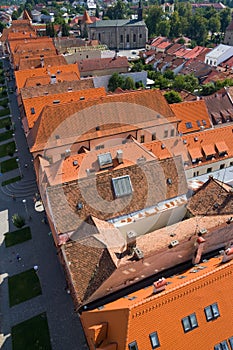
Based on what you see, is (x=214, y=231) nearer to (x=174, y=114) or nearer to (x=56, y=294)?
(x=56, y=294)

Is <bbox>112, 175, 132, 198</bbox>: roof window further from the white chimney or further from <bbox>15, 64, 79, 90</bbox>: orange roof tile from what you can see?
<bbox>15, 64, 79, 90</bbox>: orange roof tile

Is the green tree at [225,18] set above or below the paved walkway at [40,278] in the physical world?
above

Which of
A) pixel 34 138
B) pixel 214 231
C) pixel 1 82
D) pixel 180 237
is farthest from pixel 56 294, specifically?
pixel 1 82

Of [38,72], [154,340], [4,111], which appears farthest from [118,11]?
[154,340]

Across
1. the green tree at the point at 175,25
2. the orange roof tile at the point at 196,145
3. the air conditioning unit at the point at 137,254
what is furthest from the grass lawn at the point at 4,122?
the green tree at the point at 175,25

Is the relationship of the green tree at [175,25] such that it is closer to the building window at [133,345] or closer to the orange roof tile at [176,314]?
the orange roof tile at [176,314]

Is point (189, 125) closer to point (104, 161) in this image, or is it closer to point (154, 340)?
point (104, 161)

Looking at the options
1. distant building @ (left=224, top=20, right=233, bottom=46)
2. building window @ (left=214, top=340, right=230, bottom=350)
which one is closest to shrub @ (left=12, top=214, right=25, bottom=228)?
building window @ (left=214, top=340, right=230, bottom=350)
